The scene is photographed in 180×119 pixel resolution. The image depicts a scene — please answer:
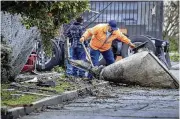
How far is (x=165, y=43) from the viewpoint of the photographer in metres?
17.7

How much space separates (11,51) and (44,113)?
2.48m

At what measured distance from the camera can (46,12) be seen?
871 centimetres

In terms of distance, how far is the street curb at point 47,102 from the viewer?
7.54m

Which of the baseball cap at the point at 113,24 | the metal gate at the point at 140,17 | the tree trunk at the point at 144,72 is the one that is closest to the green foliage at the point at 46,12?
the tree trunk at the point at 144,72

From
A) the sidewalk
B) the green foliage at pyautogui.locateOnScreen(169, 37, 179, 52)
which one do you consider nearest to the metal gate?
the sidewalk

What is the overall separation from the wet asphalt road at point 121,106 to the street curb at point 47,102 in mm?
130

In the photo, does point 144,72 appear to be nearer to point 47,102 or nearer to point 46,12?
point 47,102

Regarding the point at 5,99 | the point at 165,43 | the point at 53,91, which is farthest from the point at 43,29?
the point at 165,43

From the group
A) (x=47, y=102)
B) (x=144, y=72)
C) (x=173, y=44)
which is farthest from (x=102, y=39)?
Answer: (x=173, y=44)

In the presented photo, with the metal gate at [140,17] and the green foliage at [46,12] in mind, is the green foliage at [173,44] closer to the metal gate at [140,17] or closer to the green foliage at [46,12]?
the metal gate at [140,17]

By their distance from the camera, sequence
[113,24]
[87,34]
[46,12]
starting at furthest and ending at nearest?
1. [113,24]
2. [87,34]
3. [46,12]

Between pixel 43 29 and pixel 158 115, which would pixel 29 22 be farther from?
pixel 158 115

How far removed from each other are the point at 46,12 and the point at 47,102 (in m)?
1.49

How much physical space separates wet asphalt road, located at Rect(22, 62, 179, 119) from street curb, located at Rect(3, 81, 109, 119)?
13 centimetres
